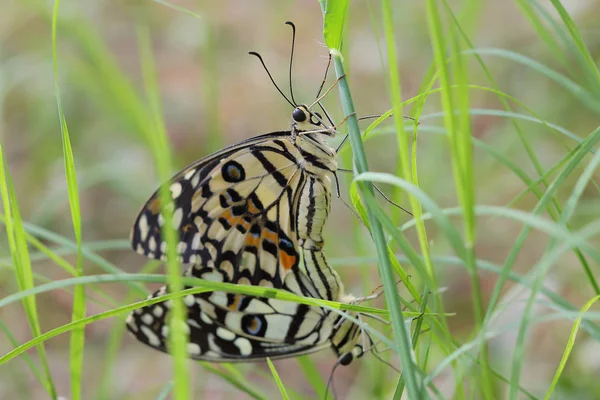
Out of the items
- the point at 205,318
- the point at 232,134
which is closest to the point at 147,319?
the point at 205,318

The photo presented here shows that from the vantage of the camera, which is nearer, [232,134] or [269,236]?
[269,236]

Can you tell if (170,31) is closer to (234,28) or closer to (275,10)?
(234,28)

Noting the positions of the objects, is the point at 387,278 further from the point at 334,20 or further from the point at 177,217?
the point at 177,217

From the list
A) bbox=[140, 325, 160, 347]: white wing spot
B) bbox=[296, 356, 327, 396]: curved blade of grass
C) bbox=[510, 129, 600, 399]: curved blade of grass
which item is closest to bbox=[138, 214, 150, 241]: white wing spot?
bbox=[140, 325, 160, 347]: white wing spot

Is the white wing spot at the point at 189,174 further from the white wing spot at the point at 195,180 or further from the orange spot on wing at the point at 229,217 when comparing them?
the orange spot on wing at the point at 229,217

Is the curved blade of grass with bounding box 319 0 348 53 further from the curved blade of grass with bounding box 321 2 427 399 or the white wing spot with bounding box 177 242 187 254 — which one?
the white wing spot with bounding box 177 242 187 254

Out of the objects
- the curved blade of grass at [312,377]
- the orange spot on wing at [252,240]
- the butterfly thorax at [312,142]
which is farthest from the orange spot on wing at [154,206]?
the curved blade of grass at [312,377]
